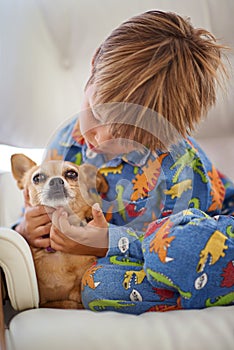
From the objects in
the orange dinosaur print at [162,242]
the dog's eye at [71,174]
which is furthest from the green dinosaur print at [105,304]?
the dog's eye at [71,174]

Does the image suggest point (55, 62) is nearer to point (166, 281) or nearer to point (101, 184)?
point (101, 184)

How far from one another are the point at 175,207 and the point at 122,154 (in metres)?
0.15

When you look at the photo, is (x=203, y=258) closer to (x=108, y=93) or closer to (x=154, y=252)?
(x=154, y=252)

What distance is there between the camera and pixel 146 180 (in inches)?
40.2

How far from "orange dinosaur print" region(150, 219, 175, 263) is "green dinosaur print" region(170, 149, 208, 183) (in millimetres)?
157

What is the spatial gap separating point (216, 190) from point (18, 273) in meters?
0.45

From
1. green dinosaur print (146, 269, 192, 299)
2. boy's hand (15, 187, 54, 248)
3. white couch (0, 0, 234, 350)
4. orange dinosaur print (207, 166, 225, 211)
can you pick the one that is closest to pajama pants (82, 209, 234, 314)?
green dinosaur print (146, 269, 192, 299)

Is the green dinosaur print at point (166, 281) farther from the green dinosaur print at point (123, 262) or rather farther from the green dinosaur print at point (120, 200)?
the green dinosaur print at point (120, 200)

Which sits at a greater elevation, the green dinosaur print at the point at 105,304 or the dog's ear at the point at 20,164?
the dog's ear at the point at 20,164

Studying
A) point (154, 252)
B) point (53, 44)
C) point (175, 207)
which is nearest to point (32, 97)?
point (53, 44)

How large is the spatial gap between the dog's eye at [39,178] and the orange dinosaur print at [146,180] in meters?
0.18

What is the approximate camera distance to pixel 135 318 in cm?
82

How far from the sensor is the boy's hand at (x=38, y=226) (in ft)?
3.10

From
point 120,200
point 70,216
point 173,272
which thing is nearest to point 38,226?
point 70,216
